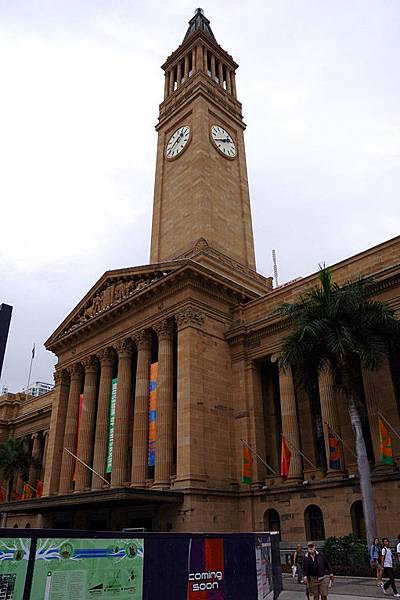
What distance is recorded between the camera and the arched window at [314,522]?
28016 millimetres

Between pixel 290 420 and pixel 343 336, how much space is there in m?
9.20

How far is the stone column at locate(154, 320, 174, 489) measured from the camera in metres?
31.2

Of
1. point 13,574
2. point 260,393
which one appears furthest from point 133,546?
point 260,393

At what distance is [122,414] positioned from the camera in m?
36.1

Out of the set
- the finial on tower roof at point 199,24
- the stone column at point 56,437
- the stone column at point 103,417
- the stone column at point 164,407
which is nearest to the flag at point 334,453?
the stone column at point 164,407

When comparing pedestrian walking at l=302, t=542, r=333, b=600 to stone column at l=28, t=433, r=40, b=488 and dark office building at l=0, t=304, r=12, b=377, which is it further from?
stone column at l=28, t=433, r=40, b=488

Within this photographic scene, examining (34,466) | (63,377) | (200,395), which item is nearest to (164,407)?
(200,395)

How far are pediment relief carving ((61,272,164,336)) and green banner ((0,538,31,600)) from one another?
92.8 feet

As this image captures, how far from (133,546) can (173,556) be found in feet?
3.78

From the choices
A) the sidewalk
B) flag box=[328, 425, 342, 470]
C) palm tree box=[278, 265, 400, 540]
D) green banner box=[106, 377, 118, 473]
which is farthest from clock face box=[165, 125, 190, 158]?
the sidewalk

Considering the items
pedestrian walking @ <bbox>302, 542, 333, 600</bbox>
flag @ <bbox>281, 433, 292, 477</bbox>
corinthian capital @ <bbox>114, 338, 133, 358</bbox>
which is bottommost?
pedestrian walking @ <bbox>302, 542, 333, 600</bbox>

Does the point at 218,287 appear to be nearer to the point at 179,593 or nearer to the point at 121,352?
the point at 121,352

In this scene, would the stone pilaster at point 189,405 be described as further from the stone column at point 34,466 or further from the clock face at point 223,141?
the stone column at point 34,466

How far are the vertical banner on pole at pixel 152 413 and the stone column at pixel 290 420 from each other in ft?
28.1
